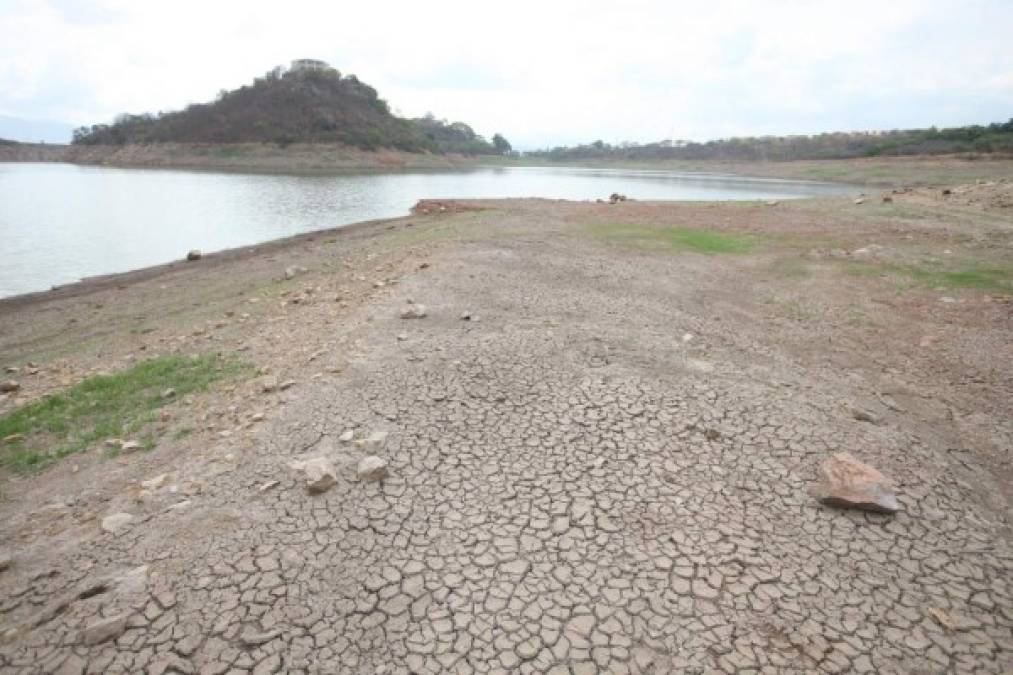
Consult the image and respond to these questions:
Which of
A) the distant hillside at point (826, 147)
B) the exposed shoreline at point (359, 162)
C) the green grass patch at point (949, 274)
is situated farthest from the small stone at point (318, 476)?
the distant hillside at point (826, 147)

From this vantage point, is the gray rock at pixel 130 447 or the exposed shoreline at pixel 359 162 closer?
the gray rock at pixel 130 447

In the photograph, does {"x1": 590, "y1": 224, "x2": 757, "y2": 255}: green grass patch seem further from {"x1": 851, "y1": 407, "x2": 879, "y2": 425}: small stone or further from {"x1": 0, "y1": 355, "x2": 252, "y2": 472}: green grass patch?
{"x1": 0, "y1": 355, "x2": 252, "y2": 472}: green grass patch

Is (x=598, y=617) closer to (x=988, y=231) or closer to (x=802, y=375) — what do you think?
(x=802, y=375)

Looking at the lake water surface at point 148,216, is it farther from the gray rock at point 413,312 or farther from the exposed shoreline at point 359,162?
the exposed shoreline at point 359,162

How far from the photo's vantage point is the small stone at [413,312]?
771cm

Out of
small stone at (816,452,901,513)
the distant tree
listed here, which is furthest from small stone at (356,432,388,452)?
the distant tree

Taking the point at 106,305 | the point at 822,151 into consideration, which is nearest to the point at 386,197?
the point at 106,305

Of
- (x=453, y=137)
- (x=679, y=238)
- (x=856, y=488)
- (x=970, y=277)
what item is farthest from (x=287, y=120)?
(x=856, y=488)

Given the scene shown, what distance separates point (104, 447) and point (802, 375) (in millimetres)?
7608

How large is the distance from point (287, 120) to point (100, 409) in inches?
3216

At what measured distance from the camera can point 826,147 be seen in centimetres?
8331

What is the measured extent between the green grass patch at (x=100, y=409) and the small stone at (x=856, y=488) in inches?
233

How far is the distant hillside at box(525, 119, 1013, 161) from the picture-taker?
5450 centimetres

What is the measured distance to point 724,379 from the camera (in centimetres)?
609
